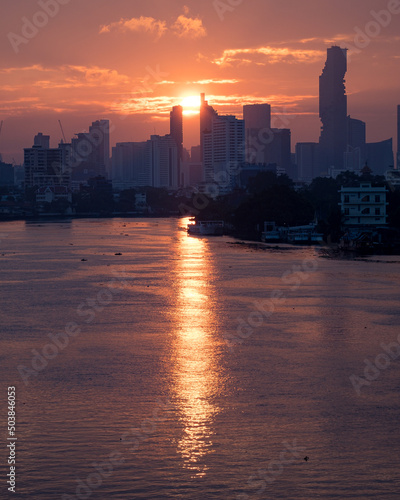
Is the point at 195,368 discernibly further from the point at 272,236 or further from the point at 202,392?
the point at 272,236

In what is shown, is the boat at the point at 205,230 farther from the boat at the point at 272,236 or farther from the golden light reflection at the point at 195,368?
the golden light reflection at the point at 195,368

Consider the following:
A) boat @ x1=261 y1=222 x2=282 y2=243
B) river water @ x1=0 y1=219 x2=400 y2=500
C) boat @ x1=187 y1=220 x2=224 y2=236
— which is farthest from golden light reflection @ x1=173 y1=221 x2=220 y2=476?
Answer: boat @ x1=187 y1=220 x2=224 y2=236

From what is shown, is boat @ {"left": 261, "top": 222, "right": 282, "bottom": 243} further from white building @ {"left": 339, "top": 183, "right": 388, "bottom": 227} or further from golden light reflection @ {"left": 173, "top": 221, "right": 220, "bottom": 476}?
golden light reflection @ {"left": 173, "top": 221, "right": 220, "bottom": 476}

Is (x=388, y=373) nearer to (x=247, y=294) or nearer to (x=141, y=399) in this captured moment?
(x=141, y=399)

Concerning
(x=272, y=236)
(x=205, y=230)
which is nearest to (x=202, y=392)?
(x=272, y=236)

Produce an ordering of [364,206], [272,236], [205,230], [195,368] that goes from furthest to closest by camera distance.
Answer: [205,230] → [272,236] → [364,206] → [195,368]

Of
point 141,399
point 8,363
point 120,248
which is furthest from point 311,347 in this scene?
point 120,248
